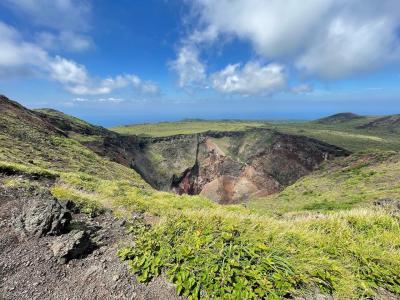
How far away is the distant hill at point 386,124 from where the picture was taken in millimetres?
130275

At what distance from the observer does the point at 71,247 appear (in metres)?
6.39

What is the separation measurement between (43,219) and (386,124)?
552ft

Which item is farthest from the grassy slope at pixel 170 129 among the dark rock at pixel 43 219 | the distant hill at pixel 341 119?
the distant hill at pixel 341 119

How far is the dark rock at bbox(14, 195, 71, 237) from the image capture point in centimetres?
727

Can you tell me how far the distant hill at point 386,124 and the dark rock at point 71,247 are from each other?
489 feet

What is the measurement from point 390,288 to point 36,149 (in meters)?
34.3

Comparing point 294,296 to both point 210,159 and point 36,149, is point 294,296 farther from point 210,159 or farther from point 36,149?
point 210,159

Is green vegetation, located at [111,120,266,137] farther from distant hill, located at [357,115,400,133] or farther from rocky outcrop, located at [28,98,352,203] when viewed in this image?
distant hill, located at [357,115,400,133]

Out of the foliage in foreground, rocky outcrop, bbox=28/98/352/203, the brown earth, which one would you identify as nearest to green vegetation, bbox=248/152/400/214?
the foliage in foreground

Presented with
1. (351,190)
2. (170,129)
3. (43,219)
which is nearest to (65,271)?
(43,219)

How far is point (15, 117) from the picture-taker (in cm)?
4106

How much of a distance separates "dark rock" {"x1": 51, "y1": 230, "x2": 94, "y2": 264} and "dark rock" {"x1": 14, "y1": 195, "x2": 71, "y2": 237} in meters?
0.70

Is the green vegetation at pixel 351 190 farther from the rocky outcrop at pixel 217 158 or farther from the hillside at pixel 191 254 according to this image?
the rocky outcrop at pixel 217 158

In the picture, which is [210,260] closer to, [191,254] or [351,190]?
[191,254]
